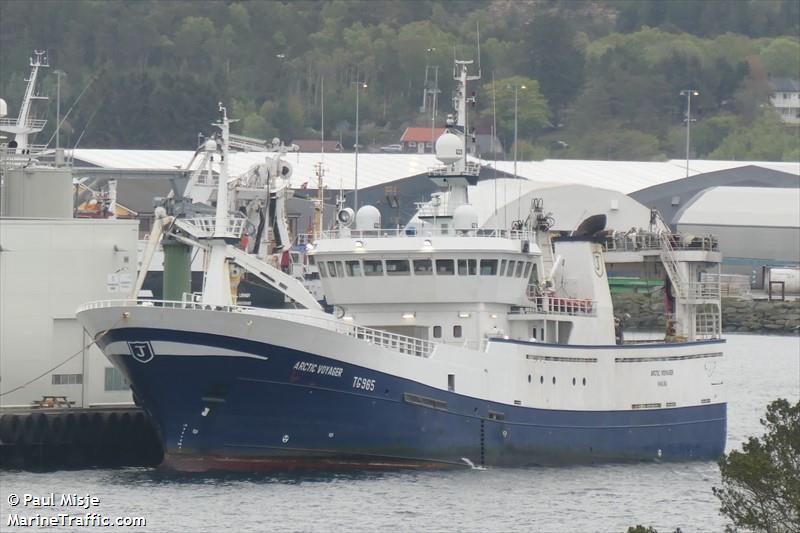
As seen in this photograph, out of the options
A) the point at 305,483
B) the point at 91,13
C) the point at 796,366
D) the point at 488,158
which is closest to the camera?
the point at 305,483

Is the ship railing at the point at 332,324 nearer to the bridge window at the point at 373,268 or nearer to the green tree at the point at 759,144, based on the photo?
the bridge window at the point at 373,268

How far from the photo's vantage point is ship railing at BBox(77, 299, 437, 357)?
48.5 metres

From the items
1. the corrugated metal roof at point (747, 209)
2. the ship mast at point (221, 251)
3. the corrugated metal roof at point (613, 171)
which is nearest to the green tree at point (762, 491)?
the ship mast at point (221, 251)

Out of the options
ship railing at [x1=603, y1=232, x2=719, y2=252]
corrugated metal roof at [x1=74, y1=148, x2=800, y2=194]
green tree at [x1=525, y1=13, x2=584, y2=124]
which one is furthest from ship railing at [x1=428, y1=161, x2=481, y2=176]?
green tree at [x1=525, y1=13, x2=584, y2=124]

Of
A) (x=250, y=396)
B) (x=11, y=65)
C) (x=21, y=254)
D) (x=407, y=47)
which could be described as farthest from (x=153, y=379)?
(x=407, y=47)

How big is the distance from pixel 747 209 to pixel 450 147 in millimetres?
67858

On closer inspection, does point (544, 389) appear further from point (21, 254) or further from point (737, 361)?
point (737, 361)

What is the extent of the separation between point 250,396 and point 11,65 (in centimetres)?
12502

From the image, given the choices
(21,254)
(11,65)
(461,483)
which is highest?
(11,65)

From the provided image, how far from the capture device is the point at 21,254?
51.6 metres

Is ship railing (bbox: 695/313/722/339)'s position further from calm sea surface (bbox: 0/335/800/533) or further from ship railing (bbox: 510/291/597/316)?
calm sea surface (bbox: 0/335/800/533)

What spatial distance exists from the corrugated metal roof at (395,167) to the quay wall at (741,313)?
1322 centimetres

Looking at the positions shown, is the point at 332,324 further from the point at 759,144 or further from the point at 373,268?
the point at 759,144

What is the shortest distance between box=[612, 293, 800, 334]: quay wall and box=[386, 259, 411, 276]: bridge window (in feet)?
181
